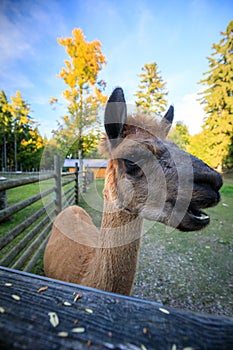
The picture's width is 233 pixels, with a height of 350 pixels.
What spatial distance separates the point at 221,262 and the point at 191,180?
3.71m

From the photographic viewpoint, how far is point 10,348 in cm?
46

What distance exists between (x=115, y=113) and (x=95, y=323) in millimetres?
1355

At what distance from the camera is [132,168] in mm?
1511

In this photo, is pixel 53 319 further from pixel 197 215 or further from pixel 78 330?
pixel 197 215

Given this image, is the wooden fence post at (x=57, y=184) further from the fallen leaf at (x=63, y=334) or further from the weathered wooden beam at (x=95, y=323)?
the fallen leaf at (x=63, y=334)

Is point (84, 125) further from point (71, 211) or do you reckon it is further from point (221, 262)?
point (221, 262)

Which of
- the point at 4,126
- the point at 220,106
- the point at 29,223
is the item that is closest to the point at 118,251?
the point at 29,223

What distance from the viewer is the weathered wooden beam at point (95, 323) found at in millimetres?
503

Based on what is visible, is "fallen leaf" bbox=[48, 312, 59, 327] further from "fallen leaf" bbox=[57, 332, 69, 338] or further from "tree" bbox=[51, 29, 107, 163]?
"tree" bbox=[51, 29, 107, 163]

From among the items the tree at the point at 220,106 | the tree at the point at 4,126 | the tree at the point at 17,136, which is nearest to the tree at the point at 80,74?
the tree at the point at 220,106

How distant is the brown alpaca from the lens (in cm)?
126

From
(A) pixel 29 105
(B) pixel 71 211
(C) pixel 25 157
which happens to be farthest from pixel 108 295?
(A) pixel 29 105

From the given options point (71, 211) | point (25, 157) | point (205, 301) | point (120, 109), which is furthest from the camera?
point (25, 157)

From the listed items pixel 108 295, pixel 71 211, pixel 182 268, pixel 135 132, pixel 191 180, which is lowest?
pixel 182 268
